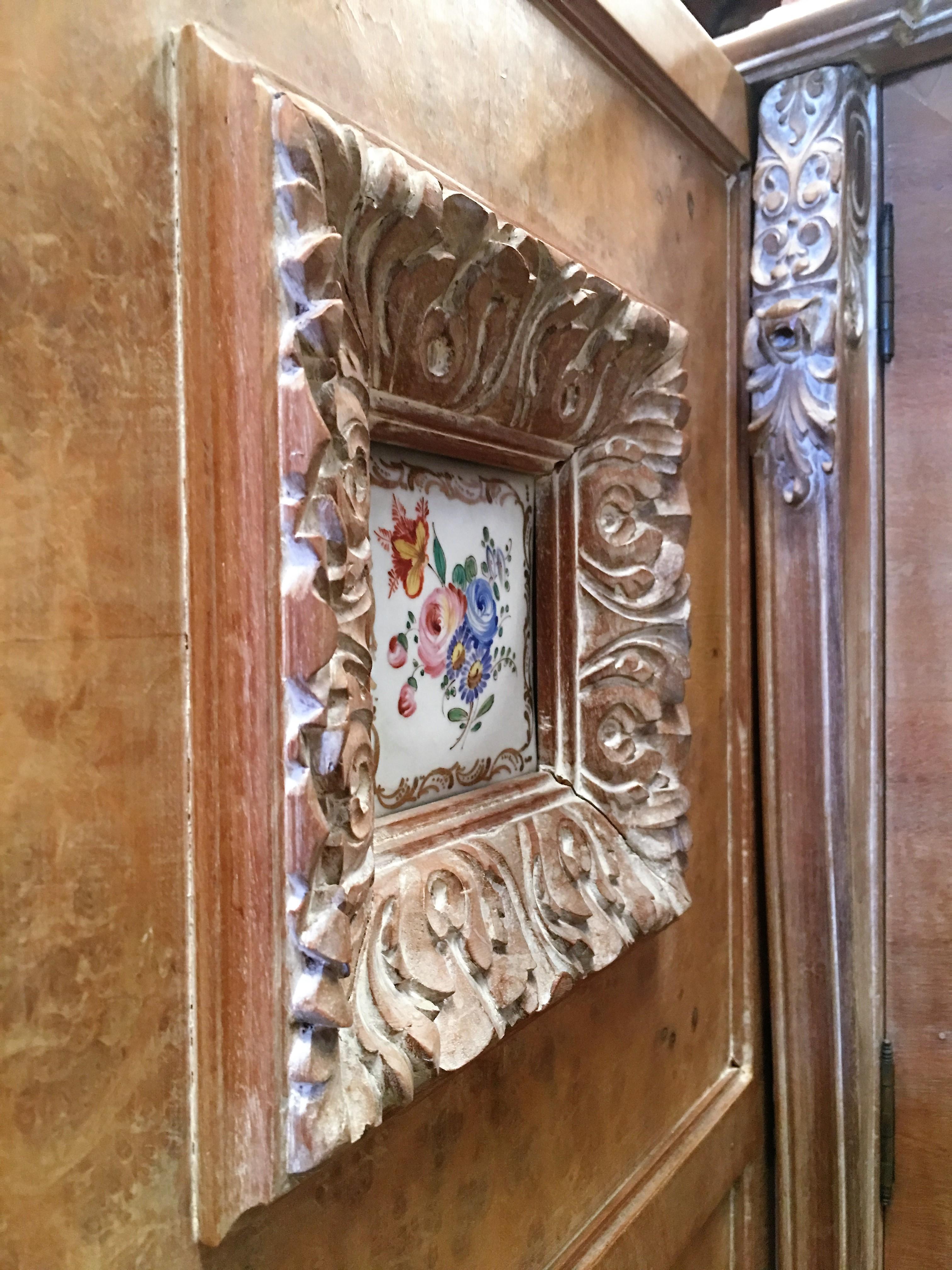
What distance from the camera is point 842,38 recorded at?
1010 mm

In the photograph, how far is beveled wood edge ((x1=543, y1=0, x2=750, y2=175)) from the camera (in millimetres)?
816

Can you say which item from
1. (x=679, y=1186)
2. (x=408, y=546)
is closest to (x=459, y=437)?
(x=408, y=546)

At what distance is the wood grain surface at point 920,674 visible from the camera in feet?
3.49

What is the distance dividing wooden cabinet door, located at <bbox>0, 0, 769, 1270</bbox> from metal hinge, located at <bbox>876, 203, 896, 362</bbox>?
0.26 m

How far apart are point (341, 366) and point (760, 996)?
3.23 feet

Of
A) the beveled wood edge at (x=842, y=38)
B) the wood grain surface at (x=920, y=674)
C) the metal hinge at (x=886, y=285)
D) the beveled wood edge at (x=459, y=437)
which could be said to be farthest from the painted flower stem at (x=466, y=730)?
the beveled wood edge at (x=842, y=38)

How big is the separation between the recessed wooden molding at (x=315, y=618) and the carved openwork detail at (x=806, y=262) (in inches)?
15.2

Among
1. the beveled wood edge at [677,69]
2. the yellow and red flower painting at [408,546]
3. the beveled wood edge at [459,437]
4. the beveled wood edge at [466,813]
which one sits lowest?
the beveled wood edge at [466,813]

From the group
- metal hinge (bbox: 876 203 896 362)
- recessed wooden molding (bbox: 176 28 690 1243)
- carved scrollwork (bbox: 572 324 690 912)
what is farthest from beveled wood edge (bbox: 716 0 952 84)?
recessed wooden molding (bbox: 176 28 690 1243)

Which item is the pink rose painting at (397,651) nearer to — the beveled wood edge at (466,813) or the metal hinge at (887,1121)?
the beveled wood edge at (466,813)

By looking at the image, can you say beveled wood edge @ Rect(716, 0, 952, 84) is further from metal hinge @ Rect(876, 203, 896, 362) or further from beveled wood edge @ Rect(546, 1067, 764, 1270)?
beveled wood edge @ Rect(546, 1067, 764, 1270)

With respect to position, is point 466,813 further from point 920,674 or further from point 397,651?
point 920,674

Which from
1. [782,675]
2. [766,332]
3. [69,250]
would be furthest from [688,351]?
[69,250]

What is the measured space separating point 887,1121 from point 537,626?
30.8 inches
